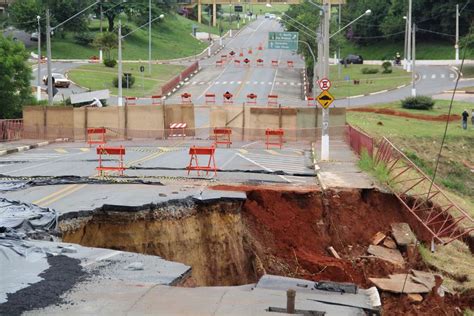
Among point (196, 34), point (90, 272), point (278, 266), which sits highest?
point (196, 34)

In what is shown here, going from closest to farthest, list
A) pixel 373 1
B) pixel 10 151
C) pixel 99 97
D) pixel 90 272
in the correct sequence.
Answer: pixel 90 272, pixel 10 151, pixel 99 97, pixel 373 1

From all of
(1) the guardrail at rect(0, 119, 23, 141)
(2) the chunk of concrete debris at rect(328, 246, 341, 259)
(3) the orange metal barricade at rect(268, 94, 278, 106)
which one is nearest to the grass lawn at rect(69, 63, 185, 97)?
(3) the orange metal barricade at rect(268, 94, 278, 106)

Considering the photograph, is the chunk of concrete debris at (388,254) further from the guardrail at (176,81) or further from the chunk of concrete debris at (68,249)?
the guardrail at (176,81)

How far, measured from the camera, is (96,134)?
148 ft

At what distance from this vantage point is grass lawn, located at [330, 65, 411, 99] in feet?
259

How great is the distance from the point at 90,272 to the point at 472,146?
37.1 metres

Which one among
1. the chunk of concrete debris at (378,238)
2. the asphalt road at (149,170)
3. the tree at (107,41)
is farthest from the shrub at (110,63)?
the chunk of concrete debris at (378,238)

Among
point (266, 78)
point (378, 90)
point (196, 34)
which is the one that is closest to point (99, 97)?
point (378, 90)

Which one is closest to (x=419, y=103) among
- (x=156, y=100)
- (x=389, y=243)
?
(x=156, y=100)

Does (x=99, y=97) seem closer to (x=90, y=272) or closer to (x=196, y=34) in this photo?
(x=90, y=272)

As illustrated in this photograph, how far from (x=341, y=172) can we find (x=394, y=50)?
3570 inches

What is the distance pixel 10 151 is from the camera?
39219 mm

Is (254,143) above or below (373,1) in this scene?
below

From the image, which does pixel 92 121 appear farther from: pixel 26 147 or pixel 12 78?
pixel 26 147
